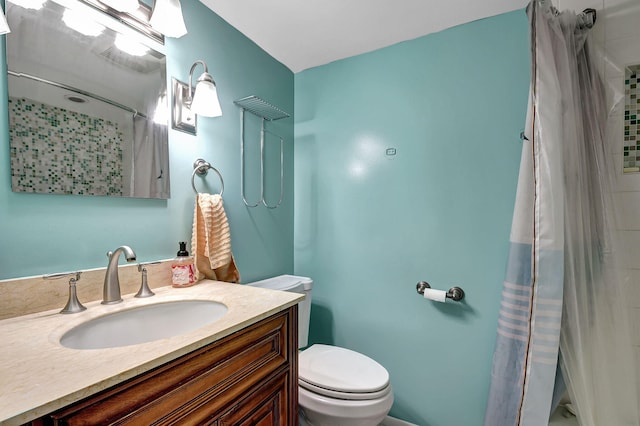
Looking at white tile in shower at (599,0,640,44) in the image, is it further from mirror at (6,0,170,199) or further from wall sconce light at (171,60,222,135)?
mirror at (6,0,170,199)

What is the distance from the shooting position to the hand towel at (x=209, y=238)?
3.74 ft

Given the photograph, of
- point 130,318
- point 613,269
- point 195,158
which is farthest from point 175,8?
point 613,269

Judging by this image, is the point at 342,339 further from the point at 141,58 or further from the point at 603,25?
the point at 603,25

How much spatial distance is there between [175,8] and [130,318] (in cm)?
107

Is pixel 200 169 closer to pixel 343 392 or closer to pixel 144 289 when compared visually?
pixel 144 289

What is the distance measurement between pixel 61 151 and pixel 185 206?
1.42 feet

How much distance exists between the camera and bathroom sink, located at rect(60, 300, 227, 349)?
2.38 ft

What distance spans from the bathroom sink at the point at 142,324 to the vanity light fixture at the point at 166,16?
0.97 m

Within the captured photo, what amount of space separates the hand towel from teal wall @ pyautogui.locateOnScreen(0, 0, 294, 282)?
0.22 feet

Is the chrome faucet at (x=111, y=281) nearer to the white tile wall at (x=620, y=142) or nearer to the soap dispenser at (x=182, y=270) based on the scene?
the soap dispenser at (x=182, y=270)

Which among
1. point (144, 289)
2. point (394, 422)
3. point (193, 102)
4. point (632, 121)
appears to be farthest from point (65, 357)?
point (632, 121)

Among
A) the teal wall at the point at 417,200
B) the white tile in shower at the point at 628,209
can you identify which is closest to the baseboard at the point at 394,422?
the teal wall at the point at 417,200

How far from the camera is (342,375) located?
3.93 ft

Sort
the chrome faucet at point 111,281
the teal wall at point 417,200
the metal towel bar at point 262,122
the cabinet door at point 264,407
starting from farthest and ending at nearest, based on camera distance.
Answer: the metal towel bar at point 262,122, the teal wall at point 417,200, the chrome faucet at point 111,281, the cabinet door at point 264,407
